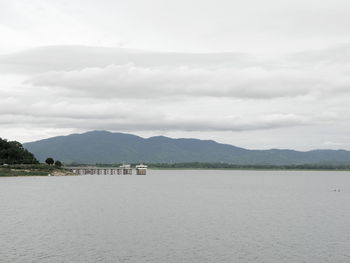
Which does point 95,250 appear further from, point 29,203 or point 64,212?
point 29,203

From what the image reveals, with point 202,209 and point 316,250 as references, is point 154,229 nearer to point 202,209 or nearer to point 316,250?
point 316,250

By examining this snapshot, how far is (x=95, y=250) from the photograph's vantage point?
184ft

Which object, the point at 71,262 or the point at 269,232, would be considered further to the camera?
the point at 269,232

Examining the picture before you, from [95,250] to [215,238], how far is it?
17.8m

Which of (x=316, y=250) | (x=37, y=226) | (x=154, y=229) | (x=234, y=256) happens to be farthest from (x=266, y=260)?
(x=37, y=226)

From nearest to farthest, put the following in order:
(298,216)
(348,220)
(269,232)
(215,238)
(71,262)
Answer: (71,262) → (215,238) → (269,232) → (348,220) → (298,216)

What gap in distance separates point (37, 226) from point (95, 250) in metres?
22.7

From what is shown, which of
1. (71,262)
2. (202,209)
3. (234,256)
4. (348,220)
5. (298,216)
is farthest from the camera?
(202,209)

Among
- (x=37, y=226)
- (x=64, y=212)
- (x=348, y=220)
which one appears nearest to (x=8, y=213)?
(x=64, y=212)

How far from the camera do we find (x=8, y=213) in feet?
303

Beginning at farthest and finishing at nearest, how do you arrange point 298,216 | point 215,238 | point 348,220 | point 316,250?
point 298,216, point 348,220, point 215,238, point 316,250

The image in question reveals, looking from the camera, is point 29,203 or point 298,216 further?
point 29,203

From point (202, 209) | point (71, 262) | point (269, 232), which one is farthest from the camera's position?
point (202, 209)

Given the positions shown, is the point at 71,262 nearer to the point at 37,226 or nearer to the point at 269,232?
the point at 37,226
